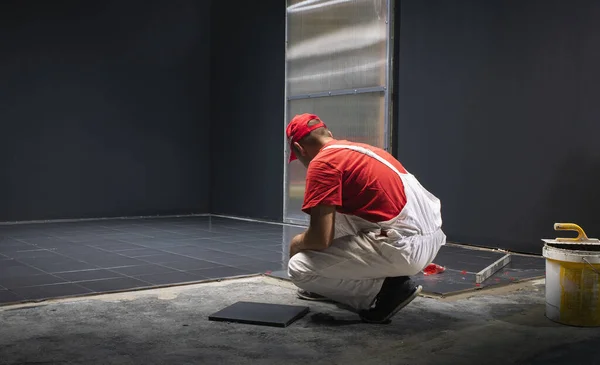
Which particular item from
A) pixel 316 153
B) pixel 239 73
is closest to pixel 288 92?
pixel 239 73

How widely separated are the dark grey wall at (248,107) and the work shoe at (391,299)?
4.46 meters

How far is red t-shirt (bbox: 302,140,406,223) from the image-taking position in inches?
102

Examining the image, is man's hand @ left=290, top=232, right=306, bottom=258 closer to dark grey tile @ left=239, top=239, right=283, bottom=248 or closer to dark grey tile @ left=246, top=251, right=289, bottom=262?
dark grey tile @ left=246, top=251, right=289, bottom=262

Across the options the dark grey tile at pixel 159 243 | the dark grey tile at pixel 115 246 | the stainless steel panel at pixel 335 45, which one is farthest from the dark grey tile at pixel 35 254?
the stainless steel panel at pixel 335 45

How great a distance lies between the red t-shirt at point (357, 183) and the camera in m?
2.59

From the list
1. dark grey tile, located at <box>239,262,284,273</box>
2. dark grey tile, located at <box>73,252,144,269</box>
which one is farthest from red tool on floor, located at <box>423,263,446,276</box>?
dark grey tile, located at <box>73,252,144,269</box>

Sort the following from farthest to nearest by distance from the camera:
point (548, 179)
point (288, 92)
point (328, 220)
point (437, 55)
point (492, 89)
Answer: point (288, 92) < point (437, 55) < point (492, 89) < point (548, 179) < point (328, 220)

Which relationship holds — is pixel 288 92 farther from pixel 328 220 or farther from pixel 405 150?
pixel 328 220

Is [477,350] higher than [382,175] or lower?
lower

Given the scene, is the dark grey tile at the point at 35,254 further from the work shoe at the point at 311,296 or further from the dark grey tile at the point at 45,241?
the work shoe at the point at 311,296

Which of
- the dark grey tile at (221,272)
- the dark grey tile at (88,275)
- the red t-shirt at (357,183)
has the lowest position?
the dark grey tile at (221,272)

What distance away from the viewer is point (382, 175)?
2.71 metres

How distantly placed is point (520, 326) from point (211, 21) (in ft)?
21.2

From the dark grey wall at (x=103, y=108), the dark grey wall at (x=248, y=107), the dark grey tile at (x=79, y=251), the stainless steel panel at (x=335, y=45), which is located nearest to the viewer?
the dark grey tile at (x=79, y=251)
